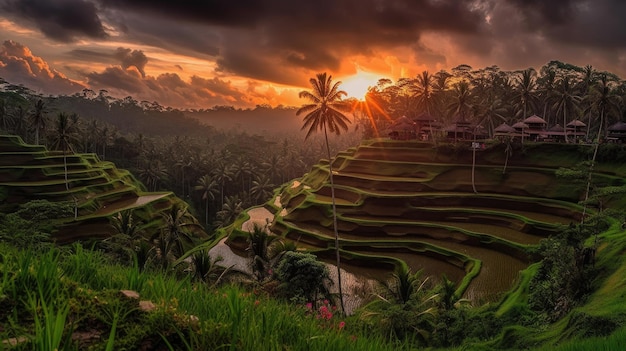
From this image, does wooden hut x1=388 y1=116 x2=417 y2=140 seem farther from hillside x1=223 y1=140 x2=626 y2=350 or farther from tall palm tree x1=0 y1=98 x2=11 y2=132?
tall palm tree x1=0 y1=98 x2=11 y2=132

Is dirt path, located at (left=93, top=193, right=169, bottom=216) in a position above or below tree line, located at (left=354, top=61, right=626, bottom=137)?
below

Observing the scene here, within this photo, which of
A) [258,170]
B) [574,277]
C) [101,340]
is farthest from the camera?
[258,170]

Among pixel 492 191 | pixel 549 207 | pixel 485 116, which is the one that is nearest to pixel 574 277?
pixel 549 207

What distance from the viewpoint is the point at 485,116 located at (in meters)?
55.2

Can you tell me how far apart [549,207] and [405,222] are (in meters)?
13.7

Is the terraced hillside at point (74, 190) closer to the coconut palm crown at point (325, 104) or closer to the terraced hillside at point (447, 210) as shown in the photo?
the terraced hillside at point (447, 210)

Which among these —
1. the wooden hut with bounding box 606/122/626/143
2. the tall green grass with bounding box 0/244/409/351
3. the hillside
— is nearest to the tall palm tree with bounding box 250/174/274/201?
the hillside

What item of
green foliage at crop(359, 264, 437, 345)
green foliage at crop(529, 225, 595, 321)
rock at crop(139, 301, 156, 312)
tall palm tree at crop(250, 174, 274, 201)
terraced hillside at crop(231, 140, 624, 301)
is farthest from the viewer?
tall palm tree at crop(250, 174, 274, 201)

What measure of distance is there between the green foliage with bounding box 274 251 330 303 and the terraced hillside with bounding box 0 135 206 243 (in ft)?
88.2

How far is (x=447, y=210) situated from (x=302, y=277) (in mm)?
20413

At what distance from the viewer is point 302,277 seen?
2348 centimetres

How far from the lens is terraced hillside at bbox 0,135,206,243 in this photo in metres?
41.7

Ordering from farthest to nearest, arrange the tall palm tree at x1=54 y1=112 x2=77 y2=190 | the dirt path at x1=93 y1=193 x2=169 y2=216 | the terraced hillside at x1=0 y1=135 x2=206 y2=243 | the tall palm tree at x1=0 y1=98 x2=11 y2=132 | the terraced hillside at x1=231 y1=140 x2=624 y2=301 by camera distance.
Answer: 1. the tall palm tree at x1=0 y1=98 x2=11 y2=132
2. the tall palm tree at x1=54 y1=112 x2=77 y2=190
3. the dirt path at x1=93 y1=193 x2=169 y2=216
4. the terraced hillside at x1=0 y1=135 x2=206 y2=243
5. the terraced hillside at x1=231 y1=140 x2=624 y2=301

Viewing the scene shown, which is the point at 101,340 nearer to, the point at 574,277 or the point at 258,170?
the point at 574,277
